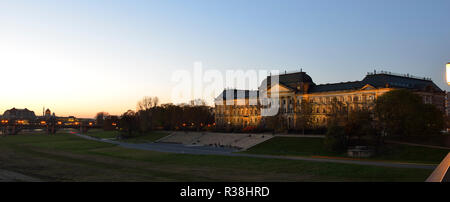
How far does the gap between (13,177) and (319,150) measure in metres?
45.8

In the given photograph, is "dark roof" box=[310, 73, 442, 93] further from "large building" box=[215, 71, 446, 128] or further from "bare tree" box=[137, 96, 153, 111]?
"bare tree" box=[137, 96, 153, 111]

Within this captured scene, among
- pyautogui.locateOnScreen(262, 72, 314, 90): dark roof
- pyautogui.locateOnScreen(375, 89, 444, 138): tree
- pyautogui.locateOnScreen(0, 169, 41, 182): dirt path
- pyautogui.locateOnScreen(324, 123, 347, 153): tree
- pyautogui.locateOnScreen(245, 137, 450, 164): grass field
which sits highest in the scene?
pyautogui.locateOnScreen(262, 72, 314, 90): dark roof

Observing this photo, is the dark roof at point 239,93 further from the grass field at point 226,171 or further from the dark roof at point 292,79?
the grass field at point 226,171

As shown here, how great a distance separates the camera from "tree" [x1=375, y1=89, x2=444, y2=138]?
193 feet

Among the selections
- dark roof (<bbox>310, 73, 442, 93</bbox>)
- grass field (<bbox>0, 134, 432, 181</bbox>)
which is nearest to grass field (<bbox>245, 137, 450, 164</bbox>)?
grass field (<bbox>0, 134, 432, 181</bbox>)

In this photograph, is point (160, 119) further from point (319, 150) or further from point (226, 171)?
point (226, 171)

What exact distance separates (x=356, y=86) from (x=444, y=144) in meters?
42.0

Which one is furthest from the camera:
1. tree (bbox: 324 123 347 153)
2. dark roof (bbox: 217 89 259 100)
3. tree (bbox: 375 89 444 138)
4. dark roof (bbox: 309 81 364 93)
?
dark roof (bbox: 217 89 259 100)

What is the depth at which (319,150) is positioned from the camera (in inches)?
2382

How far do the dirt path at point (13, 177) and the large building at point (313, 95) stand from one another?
6127 cm

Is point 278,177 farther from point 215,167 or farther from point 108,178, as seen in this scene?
point 108,178

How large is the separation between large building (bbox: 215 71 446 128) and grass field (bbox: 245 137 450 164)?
48.0ft

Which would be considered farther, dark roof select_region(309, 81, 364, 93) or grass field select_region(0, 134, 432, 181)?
dark roof select_region(309, 81, 364, 93)
